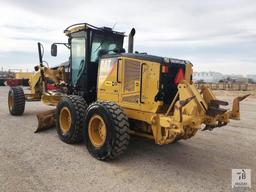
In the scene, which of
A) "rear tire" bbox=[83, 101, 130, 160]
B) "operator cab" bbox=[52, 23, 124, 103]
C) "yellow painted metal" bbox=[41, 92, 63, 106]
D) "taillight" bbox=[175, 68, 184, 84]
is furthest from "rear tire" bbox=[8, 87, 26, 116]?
"taillight" bbox=[175, 68, 184, 84]

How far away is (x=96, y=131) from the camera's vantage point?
6.20 m

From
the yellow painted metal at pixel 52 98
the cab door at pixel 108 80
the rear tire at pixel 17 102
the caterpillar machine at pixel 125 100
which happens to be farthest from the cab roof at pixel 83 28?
the rear tire at pixel 17 102

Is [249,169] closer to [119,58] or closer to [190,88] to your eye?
[190,88]

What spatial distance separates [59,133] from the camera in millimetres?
7227

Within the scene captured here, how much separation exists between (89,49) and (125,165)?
3232 mm

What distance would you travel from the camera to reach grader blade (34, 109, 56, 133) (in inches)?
317

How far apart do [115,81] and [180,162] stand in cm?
215

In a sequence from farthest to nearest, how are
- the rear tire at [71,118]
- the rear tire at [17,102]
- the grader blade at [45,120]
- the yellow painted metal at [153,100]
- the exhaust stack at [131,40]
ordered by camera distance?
the rear tire at [17,102]
the grader blade at [45,120]
the exhaust stack at [131,40]
the rear tire at [71,118]
the yellow painted metal at [153,100]

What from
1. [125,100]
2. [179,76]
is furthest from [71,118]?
[179,76]

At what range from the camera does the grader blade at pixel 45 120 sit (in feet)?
26.4

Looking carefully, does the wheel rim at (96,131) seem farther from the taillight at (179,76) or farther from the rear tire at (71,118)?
the taillight at (179,76)

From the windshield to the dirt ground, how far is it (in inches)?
91.1

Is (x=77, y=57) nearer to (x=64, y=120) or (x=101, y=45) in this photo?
(x=101, y=45)

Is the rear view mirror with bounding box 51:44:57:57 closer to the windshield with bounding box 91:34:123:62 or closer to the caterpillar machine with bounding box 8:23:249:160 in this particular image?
the caterpillar machine with bounding box 8:23:249:160
